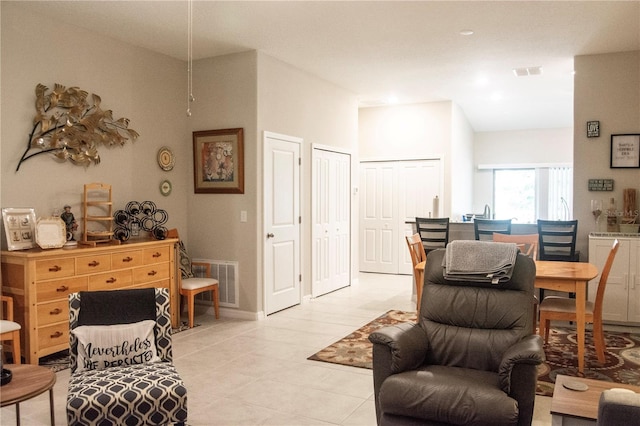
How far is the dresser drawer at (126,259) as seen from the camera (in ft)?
14.9

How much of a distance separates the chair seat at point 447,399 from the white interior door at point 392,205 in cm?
596

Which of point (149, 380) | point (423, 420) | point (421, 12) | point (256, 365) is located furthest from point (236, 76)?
point (423, 420)

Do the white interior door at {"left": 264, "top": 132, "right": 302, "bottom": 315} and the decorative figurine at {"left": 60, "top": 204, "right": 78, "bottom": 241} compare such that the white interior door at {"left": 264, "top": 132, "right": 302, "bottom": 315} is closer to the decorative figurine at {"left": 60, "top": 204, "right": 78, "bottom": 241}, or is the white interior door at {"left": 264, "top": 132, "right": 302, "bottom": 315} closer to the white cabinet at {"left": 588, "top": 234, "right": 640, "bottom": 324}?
the decorative figurine at {"left": 60, "top": 204, "right": 78, "bottom": 241}

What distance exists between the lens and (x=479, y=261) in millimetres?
2963

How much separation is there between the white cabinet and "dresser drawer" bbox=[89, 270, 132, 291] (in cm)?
458

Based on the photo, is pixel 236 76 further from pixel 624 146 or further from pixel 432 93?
pixel 624 146

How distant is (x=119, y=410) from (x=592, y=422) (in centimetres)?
213

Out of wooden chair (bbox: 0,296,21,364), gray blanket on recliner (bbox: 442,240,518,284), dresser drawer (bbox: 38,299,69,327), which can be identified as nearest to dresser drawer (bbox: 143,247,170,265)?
dresser drawer (bbox: 38,299,69,327)

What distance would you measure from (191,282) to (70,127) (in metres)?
1.92

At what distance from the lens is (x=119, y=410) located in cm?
244

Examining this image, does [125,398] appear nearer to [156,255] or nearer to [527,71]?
[156,255]

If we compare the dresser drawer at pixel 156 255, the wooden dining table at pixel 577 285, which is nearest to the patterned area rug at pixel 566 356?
the wooden dining table at pixel 577 285

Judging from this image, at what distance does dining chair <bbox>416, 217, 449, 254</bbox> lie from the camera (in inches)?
234

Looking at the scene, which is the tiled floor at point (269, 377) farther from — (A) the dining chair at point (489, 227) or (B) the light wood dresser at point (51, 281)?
(A) the dining chair at point (489, 227)
